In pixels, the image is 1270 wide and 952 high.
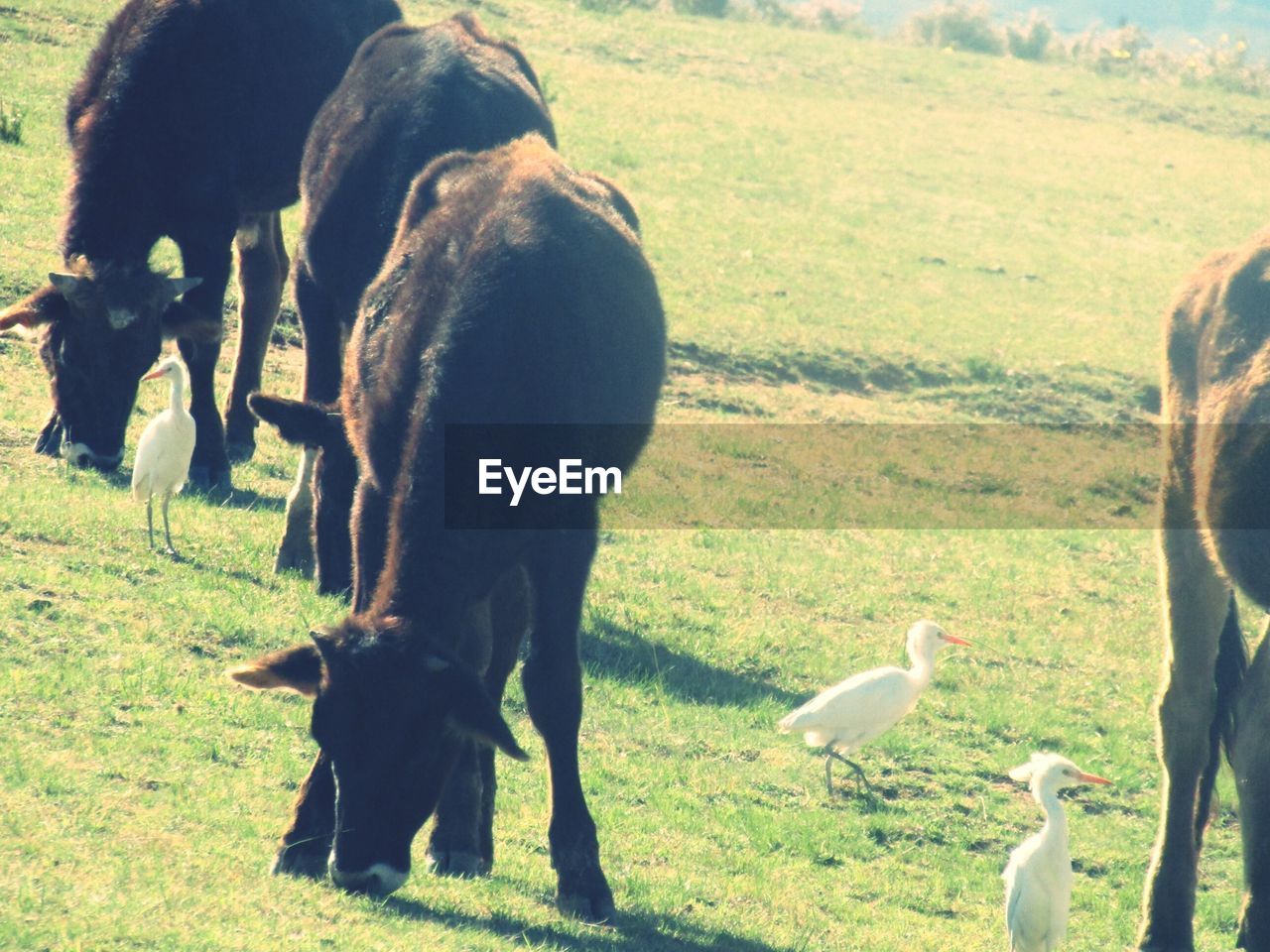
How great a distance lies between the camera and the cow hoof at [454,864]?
20.8 ft

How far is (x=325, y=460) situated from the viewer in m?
6.98

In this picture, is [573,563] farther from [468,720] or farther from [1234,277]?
[1234,277]

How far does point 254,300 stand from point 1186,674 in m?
6.72

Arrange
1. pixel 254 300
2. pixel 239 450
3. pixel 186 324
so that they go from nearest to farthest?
pixel 186 324 → pixel 239 450 → pixel 254 300

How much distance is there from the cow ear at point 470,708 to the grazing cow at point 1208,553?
9.93ft

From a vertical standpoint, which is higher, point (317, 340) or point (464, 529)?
point (464, 529)

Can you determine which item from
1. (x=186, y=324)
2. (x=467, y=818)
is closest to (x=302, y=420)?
(x=467, y=818)

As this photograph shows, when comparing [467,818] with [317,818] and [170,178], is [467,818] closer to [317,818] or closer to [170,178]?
[317,818]

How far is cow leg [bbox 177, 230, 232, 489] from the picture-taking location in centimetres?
1034

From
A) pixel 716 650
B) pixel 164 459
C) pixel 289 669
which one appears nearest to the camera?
pixel 289 669

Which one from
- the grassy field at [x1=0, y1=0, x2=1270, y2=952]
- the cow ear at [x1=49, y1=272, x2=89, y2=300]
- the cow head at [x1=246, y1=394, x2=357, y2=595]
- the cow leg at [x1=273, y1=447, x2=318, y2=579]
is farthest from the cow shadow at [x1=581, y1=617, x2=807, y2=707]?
the cow ear at [x1=49, y1=272, x2=89, y2=300]

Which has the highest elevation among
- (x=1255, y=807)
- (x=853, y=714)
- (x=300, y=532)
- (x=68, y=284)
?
(x=68, y=284)

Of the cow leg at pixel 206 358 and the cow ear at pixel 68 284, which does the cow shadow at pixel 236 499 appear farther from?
the cow ear at pixel 68 284

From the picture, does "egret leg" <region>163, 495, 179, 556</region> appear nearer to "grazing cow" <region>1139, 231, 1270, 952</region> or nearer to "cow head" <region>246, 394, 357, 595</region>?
"cow head" <region>246, 394, 357, 595</region>
